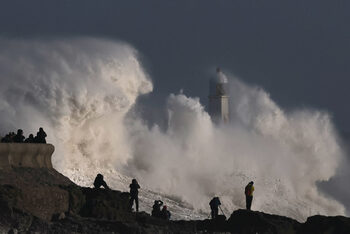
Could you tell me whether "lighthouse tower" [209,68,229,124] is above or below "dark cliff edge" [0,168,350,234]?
above

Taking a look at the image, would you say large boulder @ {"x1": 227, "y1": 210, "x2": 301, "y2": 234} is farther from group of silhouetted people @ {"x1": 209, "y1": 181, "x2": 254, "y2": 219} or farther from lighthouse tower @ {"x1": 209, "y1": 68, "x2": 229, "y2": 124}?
lighthouse tower @ {"x1": 209, "y1": 68, "x2": 229, "y2": 124}

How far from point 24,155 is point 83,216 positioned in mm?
2455

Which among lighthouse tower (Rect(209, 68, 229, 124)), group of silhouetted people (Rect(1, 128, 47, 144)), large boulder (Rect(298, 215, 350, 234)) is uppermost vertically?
lighthouse tower (Rect(209, 68, 229, 124))

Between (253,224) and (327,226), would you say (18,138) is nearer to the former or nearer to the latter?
(253,224)

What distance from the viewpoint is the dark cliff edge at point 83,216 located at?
1123 inches

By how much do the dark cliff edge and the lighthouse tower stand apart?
55.7m

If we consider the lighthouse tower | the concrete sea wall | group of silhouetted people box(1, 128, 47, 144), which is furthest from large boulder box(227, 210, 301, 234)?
the lighthouse tower

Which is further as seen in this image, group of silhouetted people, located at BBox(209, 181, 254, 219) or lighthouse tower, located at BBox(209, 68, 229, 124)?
lighthouse tower, located at BBox(209, 68, 229, 124)

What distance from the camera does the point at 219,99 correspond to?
9669 centimetres

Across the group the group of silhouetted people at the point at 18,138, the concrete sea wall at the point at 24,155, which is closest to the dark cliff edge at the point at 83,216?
the concrete sea wall at the point at 24,155

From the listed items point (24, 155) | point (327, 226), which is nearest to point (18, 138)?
point (24, 155)

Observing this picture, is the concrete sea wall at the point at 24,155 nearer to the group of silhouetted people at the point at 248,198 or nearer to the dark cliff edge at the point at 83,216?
the dark cliff edge at the point at 83,216

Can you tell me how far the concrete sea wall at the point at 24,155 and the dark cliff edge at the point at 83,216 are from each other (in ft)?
0.61

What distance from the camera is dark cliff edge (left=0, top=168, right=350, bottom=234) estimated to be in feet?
93.6
